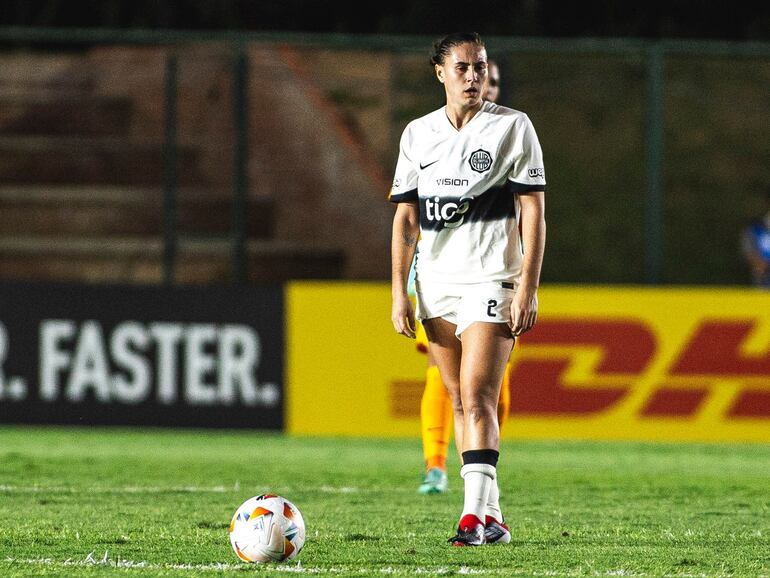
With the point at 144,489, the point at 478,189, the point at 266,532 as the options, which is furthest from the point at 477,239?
the point at 144,489

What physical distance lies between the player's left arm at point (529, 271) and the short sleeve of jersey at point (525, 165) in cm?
7

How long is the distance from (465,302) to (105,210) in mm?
10387

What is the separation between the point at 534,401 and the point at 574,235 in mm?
6877

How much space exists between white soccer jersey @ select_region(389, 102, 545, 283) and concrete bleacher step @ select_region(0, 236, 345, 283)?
8317 millimetres

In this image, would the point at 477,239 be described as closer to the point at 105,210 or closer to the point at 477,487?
the point at 477,487

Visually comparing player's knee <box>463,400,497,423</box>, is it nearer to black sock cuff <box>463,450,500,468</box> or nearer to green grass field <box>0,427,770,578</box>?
black sock cuff <box>463,450,500,468</box>

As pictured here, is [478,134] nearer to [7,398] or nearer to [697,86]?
[7,398]

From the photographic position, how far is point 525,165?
235 inches

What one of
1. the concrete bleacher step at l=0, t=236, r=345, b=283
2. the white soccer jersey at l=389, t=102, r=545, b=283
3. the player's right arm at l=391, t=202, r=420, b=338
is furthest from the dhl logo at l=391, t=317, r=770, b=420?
the white soccer jersey at l=389, t=102, r=545, b=283

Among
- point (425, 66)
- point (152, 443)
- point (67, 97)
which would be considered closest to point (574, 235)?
point (425, 66)

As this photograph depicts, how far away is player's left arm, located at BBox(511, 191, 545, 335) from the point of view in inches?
232

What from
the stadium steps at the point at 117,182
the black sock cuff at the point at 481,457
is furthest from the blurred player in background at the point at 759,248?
the black sock cuff at the point at 481,457

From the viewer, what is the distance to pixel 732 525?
22.5 feet

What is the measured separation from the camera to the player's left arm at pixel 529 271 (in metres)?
5.89
